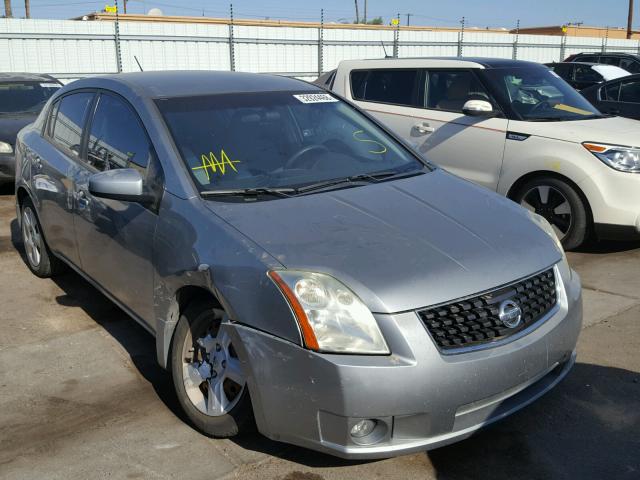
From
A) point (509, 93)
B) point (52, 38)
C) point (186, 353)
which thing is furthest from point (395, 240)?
point (52, 38)

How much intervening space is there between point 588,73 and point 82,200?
13437 mm

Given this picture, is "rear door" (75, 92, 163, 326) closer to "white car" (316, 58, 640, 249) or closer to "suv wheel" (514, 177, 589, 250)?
"white car" (316, 58, 640, 249)

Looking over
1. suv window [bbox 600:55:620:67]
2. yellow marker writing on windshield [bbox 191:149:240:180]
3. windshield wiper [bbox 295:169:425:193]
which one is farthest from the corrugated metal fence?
windshield wiper [bbox 295:169:425:193]

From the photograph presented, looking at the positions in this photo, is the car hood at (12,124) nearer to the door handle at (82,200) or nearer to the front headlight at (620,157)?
the door handle at (82,200)

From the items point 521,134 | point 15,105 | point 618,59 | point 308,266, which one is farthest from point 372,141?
point 618,59

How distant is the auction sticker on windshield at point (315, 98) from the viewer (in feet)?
14.4

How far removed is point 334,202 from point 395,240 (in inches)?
20.0

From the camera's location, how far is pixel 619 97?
34.9 feet

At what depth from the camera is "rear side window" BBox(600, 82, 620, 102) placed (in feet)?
35.0

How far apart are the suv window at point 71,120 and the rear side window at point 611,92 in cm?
845

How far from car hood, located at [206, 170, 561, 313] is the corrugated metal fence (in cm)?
1521

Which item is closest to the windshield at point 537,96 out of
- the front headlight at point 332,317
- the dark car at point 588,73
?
the front headlight at point 332,317

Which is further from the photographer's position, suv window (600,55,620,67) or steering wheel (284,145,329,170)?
suv window (600,55,620,67)

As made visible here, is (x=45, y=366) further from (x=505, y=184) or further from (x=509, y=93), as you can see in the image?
(x=509, y=93)
